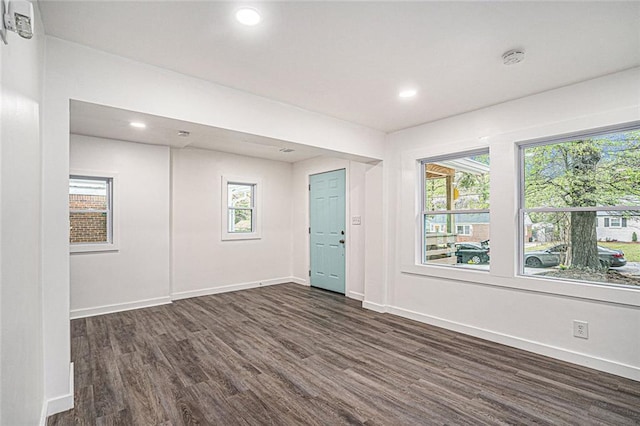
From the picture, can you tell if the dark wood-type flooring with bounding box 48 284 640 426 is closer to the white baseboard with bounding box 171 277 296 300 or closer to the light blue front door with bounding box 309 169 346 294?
the white baseboard with bounding box 171 277 296 300

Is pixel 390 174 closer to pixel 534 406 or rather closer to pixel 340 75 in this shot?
pixel 340 75

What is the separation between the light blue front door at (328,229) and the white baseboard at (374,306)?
0.89 meters

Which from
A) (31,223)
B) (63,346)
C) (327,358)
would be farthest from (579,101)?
(63,346)

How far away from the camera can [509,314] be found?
3.35m

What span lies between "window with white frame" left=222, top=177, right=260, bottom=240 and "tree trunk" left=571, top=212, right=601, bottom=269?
4.78 meters

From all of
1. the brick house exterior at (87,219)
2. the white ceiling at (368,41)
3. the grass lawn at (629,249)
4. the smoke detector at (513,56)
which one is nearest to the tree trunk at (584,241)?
the grass lawn at (629,249)

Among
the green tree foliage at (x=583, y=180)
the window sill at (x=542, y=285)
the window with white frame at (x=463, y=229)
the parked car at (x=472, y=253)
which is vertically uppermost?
the green tree foliage at (x=583, y=180)

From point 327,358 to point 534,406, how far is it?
5.37 ft

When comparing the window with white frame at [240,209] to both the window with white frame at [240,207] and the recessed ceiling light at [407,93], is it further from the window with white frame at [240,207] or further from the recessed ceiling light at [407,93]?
the recessed ceiling light at [407,93]

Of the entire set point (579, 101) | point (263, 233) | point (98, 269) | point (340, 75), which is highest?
point (340, 75)

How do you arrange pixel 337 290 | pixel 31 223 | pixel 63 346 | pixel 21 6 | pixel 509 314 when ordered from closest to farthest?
pixel 21 6
pixel 31 223
pixel 63 346
pixel 509 314
pixel 337 290

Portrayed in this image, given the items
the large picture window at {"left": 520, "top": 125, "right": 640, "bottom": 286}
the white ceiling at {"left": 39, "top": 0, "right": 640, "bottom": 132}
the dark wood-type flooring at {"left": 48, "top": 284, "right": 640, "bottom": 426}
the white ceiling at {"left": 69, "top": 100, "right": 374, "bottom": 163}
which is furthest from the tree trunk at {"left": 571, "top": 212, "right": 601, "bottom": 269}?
the white ceiling at {"left": 69, "top": 100, "right": 374, "bottom": 163}

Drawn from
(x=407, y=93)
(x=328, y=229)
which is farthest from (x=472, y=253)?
(x=328, y=229)

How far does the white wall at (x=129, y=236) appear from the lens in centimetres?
440
